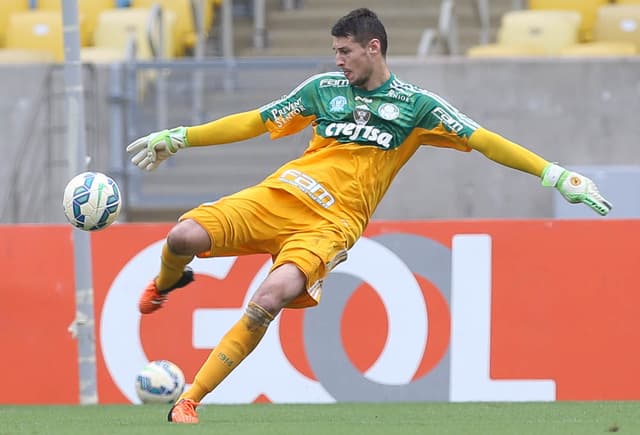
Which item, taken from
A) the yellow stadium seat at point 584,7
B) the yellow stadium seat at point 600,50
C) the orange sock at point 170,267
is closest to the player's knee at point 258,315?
the orange sock at point 170,267

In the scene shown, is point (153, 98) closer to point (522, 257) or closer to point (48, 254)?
point (48, 254)

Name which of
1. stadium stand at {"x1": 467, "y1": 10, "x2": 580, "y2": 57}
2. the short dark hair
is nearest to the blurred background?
stadium stand at {"x1": 467, "y1": 10, "x2": 580, "y2": 57}

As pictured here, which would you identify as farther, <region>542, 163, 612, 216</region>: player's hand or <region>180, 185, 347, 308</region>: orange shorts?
<region>180, 185, 347, 308</region>: orange shorts

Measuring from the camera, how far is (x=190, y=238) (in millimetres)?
7773

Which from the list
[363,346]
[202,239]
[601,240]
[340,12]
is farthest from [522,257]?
[340,12]

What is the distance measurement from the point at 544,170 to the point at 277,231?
4.81ft

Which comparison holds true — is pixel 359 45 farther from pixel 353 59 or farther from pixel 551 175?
pixel 551 175

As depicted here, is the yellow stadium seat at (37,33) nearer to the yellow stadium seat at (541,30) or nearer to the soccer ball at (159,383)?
the yellow stadium seat at (541,30)

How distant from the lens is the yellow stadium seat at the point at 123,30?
1431cm

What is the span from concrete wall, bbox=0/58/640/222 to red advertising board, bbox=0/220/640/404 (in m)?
1.70

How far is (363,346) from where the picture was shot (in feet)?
36.3

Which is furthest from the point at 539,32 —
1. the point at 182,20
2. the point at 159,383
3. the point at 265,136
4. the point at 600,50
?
the point at 159,383

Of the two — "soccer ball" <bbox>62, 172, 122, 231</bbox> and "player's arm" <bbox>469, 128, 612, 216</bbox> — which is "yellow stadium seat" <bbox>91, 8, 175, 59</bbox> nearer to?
"soccer ball" <bbox>62, 172, 122, 231</bbox>

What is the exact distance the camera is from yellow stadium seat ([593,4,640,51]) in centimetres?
1430
